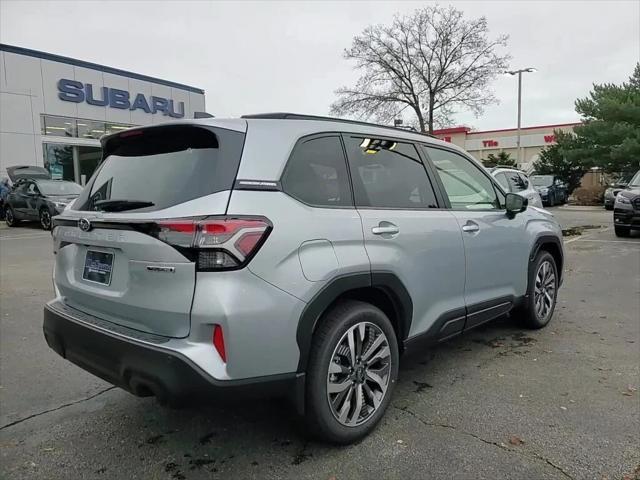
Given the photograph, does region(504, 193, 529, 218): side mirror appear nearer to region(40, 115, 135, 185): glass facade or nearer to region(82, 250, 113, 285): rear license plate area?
region(82, 250, 113, 285): rear license plate area

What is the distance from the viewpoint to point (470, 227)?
12.6ft

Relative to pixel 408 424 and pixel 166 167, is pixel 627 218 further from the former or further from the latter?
pixel 166 167

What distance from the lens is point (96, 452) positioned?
2904 mm

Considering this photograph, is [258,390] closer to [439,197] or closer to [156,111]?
[439,197]

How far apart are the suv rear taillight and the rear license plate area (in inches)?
19.9

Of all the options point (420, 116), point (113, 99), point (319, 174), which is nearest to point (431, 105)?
point (420, 116)

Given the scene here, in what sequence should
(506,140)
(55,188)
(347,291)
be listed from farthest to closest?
(506,140) → (55,188) → (347,291)

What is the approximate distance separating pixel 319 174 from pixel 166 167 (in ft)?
2.69

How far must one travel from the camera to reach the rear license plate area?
2734mm

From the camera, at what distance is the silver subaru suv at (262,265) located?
2391 mm

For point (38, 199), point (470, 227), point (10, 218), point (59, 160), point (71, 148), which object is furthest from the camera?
point (71, 148)

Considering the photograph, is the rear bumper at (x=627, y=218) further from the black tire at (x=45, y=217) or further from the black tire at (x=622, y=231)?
the black tire at (x=45, y=217)

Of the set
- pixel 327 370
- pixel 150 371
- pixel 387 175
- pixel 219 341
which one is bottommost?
pixel 327 370

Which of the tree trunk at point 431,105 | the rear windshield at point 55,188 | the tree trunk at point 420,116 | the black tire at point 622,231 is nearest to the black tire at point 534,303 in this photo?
the black tire at point 622,231
